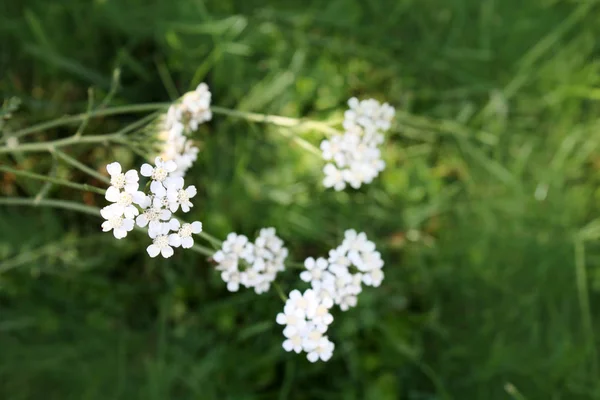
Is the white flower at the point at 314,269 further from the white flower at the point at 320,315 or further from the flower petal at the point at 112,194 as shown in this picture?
the flower petal at the point at 112,194

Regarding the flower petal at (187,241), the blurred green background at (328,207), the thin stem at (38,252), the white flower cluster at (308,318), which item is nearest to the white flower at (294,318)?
the white flower cluster at (308,318)

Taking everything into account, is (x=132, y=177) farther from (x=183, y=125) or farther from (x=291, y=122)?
(x=291, y=122)

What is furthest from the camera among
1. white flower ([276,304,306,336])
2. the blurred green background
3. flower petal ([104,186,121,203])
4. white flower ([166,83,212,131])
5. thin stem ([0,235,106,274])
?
the blurred green background

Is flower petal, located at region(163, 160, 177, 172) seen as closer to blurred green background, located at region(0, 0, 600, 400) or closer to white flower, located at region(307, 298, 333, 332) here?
white flower, located at region(307, 298, 333, 332)

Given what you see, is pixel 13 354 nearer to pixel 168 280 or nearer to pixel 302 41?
pixel 168 280

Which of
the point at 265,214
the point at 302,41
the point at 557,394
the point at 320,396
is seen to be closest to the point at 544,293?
the point at 557,394

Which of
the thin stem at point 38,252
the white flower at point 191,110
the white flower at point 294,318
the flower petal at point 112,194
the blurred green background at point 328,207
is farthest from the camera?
the blurred green background at point 328,207

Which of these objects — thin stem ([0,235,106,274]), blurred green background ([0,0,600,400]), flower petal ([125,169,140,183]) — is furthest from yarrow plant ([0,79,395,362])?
blurred green background ([0,0,600,400])
